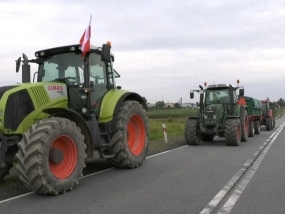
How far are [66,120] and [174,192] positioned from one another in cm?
229

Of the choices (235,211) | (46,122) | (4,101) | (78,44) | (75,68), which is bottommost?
(235,211)

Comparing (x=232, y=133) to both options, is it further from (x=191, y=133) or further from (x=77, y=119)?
(x=77, y=119)

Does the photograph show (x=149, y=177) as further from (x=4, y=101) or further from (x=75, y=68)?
(x=4, y=101)

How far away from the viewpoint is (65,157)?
6797 millimetres

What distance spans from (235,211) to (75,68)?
4.50 meters

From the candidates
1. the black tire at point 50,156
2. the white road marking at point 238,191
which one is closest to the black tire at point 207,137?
the white road marking at point 238,191

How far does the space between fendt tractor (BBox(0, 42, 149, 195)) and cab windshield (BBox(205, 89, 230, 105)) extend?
7.30 meters

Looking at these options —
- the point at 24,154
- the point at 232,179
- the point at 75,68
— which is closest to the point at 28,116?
the point at 24,154

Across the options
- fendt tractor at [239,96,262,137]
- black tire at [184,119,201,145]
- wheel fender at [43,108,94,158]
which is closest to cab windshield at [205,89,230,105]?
black tire at [184,119,201,145]

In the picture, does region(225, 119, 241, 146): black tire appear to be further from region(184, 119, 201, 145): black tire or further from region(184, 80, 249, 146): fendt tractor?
region(184, 119, 201, 145): black tire

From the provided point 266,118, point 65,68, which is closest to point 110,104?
point 65,68

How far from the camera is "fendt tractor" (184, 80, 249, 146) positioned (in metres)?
14.9

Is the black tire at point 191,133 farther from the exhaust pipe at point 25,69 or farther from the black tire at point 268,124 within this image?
the black tire at point 268,124

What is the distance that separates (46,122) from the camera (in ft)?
20.7
